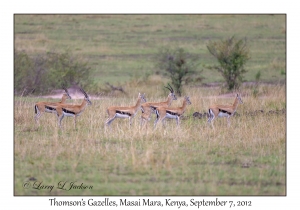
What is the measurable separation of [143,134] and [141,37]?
16.8m

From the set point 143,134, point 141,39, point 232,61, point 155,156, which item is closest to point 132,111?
point 143,134

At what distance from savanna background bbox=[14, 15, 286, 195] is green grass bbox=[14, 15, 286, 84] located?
8cm

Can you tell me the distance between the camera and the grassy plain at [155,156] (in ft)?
22.4

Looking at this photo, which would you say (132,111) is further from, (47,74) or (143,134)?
(47,74)

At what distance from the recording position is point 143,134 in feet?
31.5

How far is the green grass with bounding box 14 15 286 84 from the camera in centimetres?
2106

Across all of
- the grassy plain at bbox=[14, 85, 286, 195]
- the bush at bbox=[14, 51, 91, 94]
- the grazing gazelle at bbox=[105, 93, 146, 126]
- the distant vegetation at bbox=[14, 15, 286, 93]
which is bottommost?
the grassy plain at bbox=[14, 85, 286, 195]

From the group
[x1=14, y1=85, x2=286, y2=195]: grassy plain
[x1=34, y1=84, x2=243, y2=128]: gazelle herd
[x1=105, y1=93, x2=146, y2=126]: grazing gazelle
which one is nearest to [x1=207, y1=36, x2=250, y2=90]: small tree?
[x1=14, y1=85, x2=286, y2=195]: grassy plain

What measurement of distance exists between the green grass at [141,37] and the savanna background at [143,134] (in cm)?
8

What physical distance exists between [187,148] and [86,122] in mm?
2918

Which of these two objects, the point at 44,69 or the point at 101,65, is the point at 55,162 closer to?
the point at 44,69

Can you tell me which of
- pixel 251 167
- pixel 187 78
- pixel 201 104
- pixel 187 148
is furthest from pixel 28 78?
pixel 251 167

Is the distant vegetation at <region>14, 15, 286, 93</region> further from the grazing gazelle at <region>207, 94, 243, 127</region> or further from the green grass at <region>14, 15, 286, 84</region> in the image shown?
the grazing gazelle at <region>207, 94, 243, 127</region>

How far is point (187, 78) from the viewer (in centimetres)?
1770
